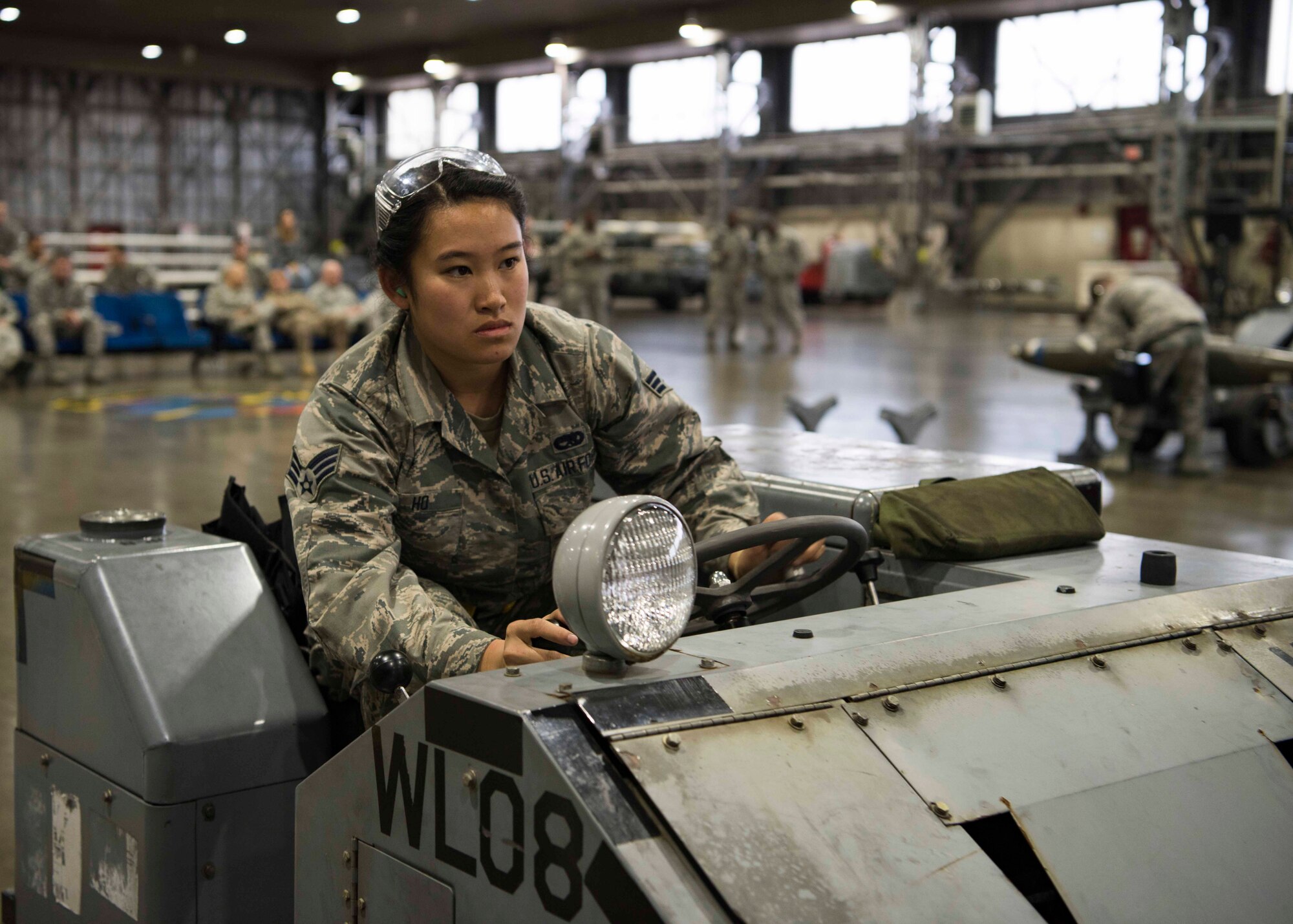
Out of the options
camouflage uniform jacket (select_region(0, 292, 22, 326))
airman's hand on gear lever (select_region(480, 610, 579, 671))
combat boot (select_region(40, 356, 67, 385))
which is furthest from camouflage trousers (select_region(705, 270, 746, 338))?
airman's hand on gear lever (select_region(480, 610, 579, 671))

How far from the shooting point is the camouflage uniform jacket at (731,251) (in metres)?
17.4

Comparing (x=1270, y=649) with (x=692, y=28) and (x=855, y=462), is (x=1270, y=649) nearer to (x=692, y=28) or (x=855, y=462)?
(x=855, y=462)

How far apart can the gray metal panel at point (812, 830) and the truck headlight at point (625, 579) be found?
→ 116mm

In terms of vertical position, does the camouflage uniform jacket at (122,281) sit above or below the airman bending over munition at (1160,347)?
above

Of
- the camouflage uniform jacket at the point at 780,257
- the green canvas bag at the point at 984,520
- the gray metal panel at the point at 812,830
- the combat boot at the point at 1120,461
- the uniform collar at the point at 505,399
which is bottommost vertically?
the combat boot at the point at 1120,461

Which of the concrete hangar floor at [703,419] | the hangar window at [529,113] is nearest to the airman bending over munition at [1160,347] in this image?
the concrete hangar floor at [703,419]

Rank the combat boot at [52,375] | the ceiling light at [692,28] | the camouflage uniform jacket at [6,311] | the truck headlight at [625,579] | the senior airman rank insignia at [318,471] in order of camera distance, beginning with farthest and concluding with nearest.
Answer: the ceiling light at [692,28] < the combat boot at [52,375] < the camouflage uniform jacket at [6,311] < the senior airman rank insignia at [318,471] < the truck headlight at [625,579]

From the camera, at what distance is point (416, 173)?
196cm

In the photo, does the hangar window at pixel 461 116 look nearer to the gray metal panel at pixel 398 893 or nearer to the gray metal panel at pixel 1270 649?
the gray metal panel at pixel 1270 649

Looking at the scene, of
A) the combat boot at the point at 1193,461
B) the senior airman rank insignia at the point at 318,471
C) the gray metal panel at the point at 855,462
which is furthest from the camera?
the combat boot at the point at 1193,461

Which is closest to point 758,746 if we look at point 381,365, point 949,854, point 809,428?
point 949,854

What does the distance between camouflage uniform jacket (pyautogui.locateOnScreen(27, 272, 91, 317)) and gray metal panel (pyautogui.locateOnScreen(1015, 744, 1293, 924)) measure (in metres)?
13.1

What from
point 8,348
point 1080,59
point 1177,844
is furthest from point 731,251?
point 1177,844

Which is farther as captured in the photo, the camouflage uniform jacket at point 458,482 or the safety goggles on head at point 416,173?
the safety goggles on head at point 416,173
